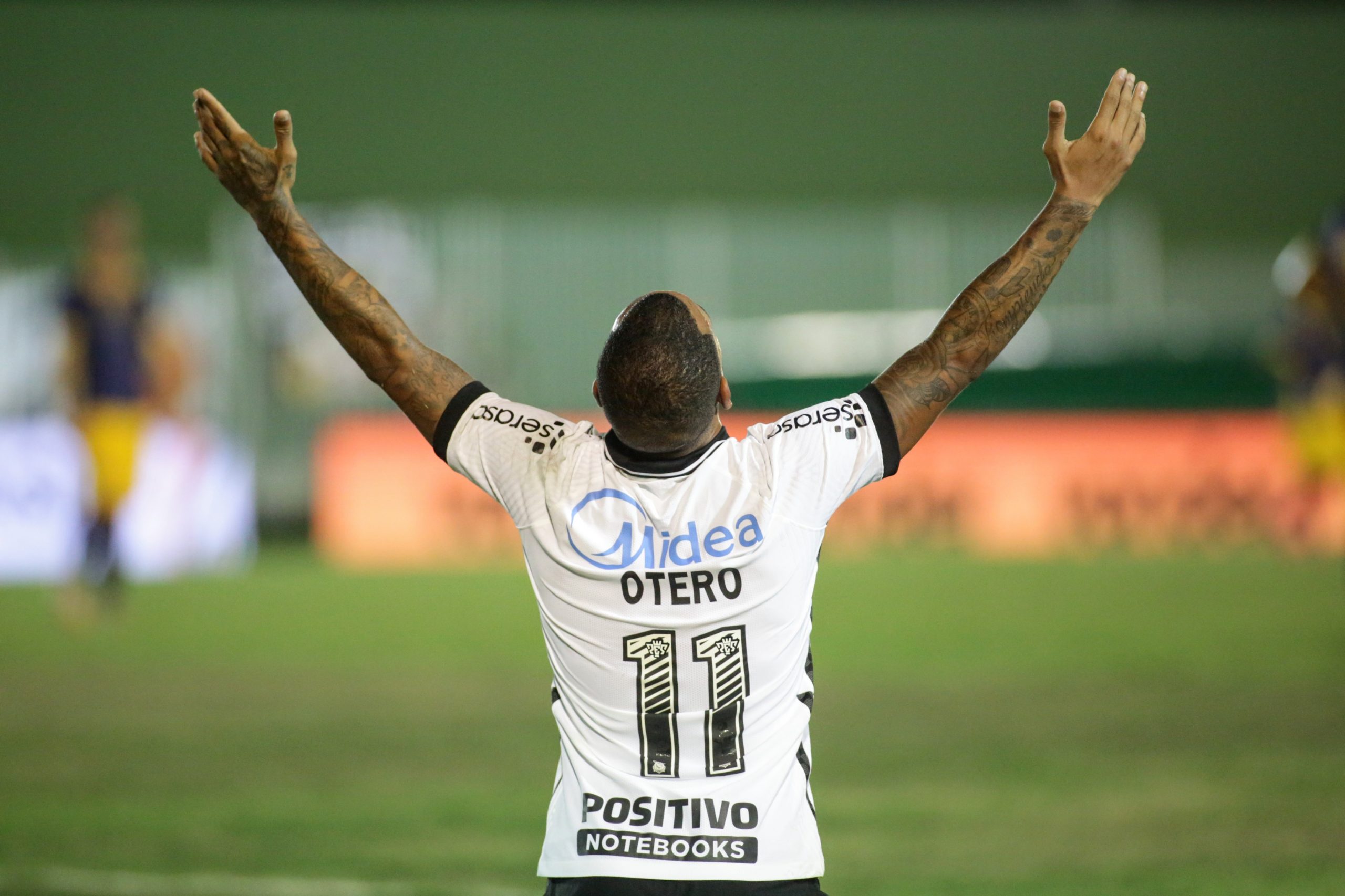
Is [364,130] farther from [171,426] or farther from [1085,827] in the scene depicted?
[1085,827]

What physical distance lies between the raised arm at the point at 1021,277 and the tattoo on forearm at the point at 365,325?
889 millimetres

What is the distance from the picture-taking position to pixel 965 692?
912 cm

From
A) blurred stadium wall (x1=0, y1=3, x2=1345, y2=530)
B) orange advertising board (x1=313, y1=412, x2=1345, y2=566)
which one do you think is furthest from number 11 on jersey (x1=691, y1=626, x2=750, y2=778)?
blurred stadium wall (x1=0, y1=3, x2=1345, y2=530)

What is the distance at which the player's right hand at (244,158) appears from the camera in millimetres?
3355

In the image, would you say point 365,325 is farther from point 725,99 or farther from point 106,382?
point 725,99

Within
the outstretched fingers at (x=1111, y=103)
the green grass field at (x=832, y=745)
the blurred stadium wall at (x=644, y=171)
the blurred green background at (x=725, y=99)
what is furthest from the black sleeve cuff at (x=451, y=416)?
the blurred green background at (x=725, y=99)

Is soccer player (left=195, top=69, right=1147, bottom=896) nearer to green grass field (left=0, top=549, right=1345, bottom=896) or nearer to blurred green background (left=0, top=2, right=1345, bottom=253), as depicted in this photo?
green grass field (left=0, top=549, right=1345, bottom=896)

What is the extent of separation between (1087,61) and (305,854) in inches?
959

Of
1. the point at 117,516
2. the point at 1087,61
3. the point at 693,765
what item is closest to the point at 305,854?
the point at 693,765

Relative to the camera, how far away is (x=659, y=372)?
2783 mm

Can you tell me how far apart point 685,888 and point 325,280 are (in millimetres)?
1454

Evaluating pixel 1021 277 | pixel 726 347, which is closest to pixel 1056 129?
pixel 1021 277

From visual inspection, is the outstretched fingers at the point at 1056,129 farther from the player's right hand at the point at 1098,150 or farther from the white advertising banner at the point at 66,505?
the white advertising banner at the point at 66,505

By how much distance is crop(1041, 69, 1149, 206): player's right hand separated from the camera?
329 cm
